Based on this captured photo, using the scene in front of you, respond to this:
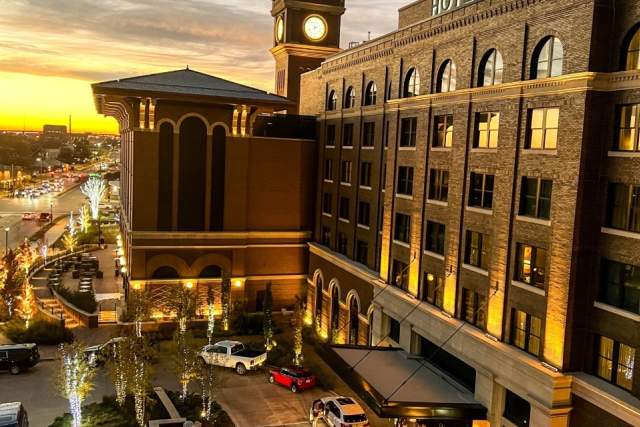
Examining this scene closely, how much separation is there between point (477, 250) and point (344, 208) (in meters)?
17.4

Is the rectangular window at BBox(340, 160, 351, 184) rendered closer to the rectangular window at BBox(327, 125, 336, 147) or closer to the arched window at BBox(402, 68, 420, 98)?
the rectangular window at BBox(327, 125, 336, 147)

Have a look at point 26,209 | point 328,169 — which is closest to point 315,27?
point 328,169

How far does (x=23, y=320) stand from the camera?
43.2 metres

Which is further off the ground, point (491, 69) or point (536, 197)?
point (491, 69)

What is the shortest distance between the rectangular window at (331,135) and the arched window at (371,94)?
5.63 m

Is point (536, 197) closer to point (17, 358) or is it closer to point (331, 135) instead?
point (331, 135)

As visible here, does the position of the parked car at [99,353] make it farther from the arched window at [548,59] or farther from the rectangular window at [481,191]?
the arched window at [548,59]

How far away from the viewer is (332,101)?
45281 mm

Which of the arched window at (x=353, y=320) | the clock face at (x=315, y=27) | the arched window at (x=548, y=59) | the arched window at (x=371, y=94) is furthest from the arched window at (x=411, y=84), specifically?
the clock face at (x=315, y=27)

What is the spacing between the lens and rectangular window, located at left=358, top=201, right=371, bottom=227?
129 ft

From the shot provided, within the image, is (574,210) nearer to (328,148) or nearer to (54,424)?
(54,424)

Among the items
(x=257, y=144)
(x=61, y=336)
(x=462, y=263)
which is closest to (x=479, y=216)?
(x=462, y=263)

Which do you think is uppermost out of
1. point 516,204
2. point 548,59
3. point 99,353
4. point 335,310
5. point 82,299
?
point 548,59

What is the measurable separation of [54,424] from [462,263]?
1939 centimetres
